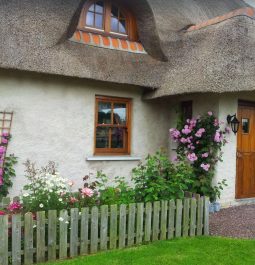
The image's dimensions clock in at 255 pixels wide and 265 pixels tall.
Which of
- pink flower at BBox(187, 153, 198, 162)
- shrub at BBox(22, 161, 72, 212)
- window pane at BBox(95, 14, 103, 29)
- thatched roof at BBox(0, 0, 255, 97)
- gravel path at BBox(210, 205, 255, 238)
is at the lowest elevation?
gravel path at BBox(210, 205, 255, 238)

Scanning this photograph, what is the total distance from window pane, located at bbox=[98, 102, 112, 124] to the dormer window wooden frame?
5.63 feet

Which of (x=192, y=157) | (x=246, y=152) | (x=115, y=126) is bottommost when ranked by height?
(x=192, y=157)

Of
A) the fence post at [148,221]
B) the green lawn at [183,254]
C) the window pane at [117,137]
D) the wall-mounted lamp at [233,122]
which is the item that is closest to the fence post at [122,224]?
the green lawn at [183,254]

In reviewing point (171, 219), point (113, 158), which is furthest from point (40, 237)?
point (113, 158)

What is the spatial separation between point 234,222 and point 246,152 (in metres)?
2.21

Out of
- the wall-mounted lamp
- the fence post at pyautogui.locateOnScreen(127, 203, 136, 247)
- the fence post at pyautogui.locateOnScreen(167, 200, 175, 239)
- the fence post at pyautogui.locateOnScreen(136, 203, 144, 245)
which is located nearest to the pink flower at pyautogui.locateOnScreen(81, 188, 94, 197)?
the fence post at pyautogui.locateOnScreen(127, 203, 136, 247)

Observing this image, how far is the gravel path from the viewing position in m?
5.81

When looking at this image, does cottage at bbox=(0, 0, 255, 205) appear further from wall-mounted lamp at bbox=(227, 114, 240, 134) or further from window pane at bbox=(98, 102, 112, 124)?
wall-mounted lamp at bbox=(227, 114, 240, 134)

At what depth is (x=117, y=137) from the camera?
8.30m

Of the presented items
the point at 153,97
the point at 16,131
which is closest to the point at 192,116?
the point at 153,97

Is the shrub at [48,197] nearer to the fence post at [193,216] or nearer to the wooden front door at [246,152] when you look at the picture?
the fence post at [193,216]

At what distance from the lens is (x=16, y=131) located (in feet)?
22.6

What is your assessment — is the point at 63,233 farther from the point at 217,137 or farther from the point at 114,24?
the point at 114,24

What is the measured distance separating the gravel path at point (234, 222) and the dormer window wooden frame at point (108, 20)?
481cm
